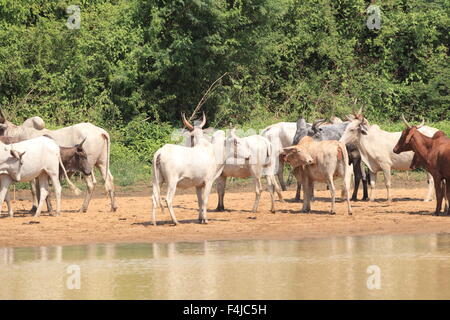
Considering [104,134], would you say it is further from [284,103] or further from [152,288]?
[284,103]

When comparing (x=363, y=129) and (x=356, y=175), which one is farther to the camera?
(x=356, y=175)

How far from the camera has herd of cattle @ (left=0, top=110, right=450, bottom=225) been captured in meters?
15.5

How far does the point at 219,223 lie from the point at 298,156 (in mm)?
2189

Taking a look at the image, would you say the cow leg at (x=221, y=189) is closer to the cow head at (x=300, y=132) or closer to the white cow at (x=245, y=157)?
the white cow at (x=245, y=157)

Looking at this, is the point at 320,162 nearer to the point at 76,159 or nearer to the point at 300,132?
the point at 300,132

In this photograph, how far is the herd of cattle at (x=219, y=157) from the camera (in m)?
15.5

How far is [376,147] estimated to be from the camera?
64.1 feet

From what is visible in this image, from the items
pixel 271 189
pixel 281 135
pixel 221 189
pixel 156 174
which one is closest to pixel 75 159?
pixel 221 189

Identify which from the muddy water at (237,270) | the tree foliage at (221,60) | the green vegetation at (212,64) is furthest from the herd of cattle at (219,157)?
the tree foliage at (221,60)

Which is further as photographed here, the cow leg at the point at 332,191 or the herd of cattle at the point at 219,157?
the cow leg at the point at 332,191

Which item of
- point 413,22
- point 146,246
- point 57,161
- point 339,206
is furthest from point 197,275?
point 413,22

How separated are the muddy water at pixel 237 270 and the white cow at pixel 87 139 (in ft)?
13.1
